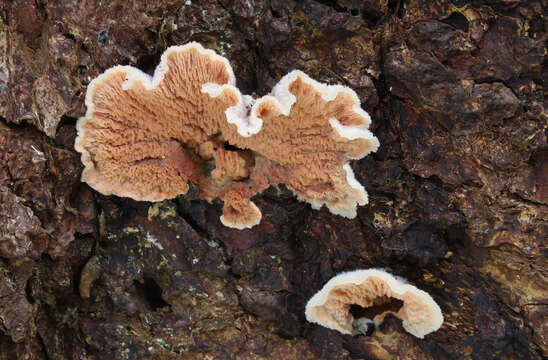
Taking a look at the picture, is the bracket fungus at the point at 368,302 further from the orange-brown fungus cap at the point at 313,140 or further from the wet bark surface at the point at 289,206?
the orange-brown fungus cap at the point at 313,140

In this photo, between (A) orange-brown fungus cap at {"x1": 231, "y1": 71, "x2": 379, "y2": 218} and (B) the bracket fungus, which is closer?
(A) orange-brown fungus cap at {"x1": 231, "y1": 71, "x2": 379, "y2": 218}

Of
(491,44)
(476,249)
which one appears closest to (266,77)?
(491,44)

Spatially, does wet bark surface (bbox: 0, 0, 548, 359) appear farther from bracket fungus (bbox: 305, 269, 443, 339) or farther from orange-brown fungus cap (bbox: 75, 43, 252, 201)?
orange-brown fungus cap (bbox: 75, 43, 252, 201)

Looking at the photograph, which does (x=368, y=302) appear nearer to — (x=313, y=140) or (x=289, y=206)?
(x=289, y=206)

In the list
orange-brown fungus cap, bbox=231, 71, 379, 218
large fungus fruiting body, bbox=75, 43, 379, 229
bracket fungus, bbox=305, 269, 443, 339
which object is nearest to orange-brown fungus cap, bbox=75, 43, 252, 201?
large fungus fruiting body, bbox=75, 43, 379, 229

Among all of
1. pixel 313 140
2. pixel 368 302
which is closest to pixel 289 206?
pixel 313 140

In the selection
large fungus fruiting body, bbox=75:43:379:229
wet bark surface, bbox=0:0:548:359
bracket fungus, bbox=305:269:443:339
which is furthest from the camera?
bracket fungus, bbox=305:269:443:339
